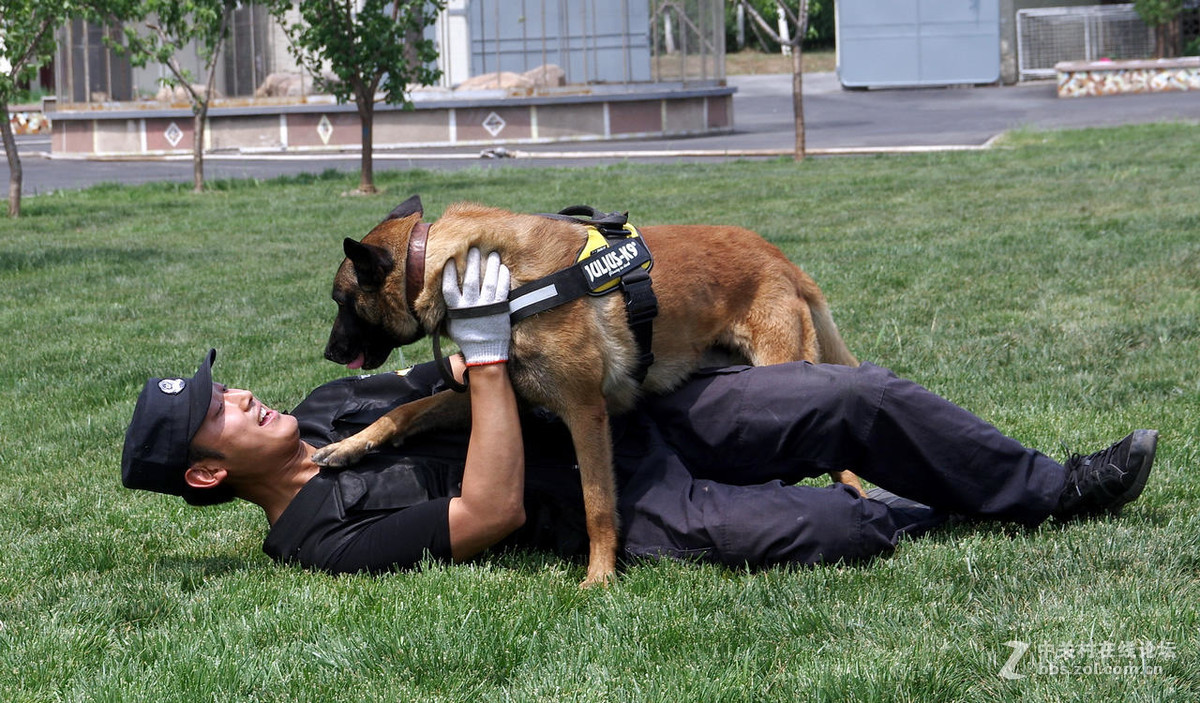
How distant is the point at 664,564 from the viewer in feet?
11.4

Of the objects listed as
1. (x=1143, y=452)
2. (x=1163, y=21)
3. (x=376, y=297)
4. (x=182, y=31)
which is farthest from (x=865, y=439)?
(x=1163, y=21)

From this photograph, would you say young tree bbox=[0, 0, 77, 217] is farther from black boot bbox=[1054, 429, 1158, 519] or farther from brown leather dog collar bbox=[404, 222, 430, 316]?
black boot bbox=[1054, 429, 1158, 519]

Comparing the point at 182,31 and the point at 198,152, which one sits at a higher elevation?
the point at 182,31

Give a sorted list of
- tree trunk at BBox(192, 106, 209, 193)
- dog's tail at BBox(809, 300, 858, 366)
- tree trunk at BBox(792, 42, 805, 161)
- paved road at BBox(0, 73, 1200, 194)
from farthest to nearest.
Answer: paved road at BBox(0, 73, 1200, 194) → tree trunk at BBox(792, 42, 805, 161) → tree trunk at BBox(192, 106, 209, 193) → dog's tail at BBox(809, 300, 858, 366)

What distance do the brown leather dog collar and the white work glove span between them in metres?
0.15

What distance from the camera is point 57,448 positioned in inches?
209

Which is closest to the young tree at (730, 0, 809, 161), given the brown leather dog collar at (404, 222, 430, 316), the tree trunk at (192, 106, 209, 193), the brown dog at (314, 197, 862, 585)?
the tree trunk at (192, 106, 209, 193)

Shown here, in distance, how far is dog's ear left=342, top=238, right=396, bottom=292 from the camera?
3.54m

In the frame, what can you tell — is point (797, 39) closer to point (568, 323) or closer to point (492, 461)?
point (568, 323)

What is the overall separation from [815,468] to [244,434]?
1.74 m

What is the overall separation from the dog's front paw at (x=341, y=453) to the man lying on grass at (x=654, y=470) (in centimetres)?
4

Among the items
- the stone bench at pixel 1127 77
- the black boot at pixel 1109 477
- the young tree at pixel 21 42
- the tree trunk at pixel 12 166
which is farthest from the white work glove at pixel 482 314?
the stone bench at pixel 1127 77

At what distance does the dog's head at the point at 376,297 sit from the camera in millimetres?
3607

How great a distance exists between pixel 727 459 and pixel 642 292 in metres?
0.60
